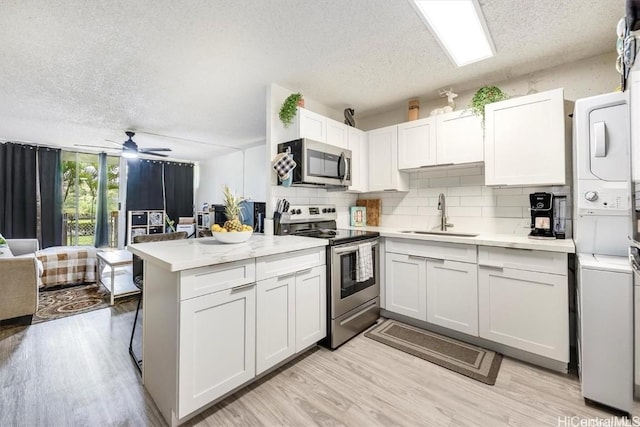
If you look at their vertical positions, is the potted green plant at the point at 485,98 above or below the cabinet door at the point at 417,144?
above

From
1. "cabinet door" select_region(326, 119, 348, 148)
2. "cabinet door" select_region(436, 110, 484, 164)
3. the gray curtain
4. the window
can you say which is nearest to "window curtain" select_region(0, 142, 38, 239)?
the window

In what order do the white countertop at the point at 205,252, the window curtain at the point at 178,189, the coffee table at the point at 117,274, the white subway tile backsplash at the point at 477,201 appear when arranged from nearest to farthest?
the white countertop at the point at 205,252
the white subway tile backsplash at the point at 477,201
the coffee table at the point at 117,274
the window curtain at the point at 178,189

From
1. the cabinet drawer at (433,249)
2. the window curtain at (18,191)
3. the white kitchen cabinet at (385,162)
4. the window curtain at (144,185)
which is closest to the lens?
the cabinet drawer at (433,249)

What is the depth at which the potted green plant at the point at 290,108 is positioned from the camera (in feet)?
8.17

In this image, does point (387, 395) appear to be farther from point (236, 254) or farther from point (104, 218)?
point (104, 218)

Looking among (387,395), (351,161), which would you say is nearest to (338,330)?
(387,395)

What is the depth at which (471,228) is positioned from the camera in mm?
2750

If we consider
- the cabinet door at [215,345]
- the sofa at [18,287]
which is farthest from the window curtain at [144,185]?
the cabinet door at [215,345]

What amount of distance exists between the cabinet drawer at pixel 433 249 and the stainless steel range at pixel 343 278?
20 cm

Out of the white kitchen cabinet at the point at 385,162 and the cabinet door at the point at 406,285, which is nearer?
the cabinet door at the point at 406,285

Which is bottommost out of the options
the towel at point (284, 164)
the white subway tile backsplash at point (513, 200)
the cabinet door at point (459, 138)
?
the white subway tile backsplash at point (513, 200)

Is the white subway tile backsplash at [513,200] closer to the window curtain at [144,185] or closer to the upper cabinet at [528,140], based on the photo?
the upper cabinet at [528,140]

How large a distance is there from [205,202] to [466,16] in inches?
275

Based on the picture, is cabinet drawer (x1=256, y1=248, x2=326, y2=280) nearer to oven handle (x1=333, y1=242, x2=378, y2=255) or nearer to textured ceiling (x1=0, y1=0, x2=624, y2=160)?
oven handle (x1=333, y1=242, x2=378, y2=255)
